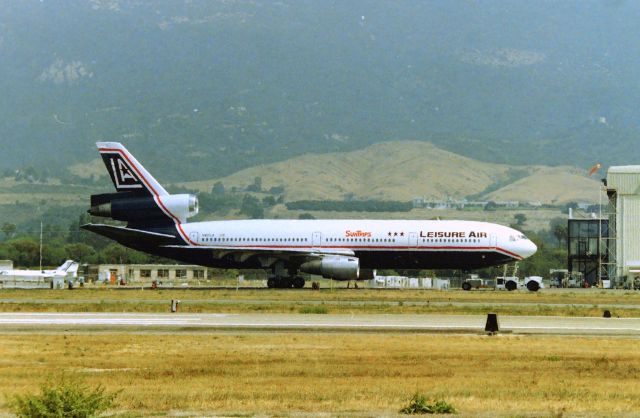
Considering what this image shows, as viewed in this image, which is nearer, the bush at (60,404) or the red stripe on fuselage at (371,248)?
the bush at (60,404)

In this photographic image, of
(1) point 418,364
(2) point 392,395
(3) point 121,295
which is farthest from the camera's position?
(3) point 121,295

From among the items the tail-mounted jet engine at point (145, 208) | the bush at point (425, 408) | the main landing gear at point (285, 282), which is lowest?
the bush at point (425, 408)

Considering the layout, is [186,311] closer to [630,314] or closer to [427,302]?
[427,302]

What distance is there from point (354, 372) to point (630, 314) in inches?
1054

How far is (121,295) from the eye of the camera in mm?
66312

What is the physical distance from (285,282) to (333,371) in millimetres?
51962

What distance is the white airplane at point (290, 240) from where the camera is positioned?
7738cm

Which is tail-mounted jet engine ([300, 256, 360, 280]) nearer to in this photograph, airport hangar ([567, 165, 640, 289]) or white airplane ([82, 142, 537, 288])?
white airplane ([82, 142, 537, 288])

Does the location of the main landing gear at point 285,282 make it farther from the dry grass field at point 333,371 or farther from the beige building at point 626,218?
the dry grass field at point 333,371

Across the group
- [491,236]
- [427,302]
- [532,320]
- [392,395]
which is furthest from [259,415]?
[491,236]

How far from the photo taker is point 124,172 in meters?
81.8

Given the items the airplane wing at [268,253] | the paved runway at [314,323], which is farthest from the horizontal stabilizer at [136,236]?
the paved runway at [314,323]

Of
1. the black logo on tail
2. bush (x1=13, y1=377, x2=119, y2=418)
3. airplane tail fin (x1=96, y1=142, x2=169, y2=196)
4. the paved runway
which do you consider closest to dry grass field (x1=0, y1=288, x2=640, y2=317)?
the paved runway

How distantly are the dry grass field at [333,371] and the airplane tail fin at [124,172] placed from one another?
150 feet
